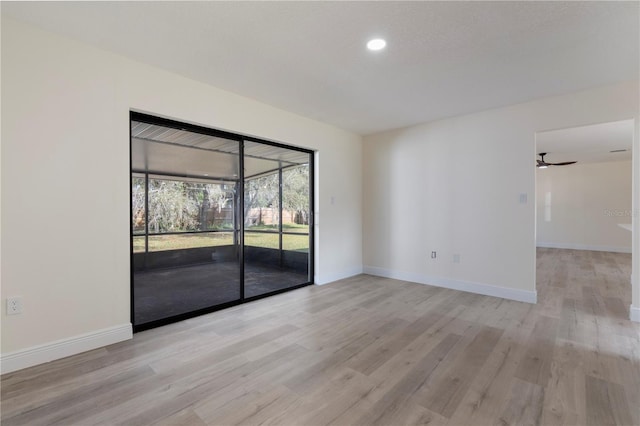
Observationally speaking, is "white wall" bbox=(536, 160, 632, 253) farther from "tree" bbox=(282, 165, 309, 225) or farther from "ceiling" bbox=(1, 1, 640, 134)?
"tree" bbox=(282, 165, 309, 225)

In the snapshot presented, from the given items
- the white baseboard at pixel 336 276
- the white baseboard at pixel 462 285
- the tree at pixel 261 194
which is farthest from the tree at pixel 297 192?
the white baseboard at pixel 462 285

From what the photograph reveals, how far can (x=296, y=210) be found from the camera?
15.6 ft

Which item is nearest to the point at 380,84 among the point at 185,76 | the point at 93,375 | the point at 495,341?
the point at 185,76

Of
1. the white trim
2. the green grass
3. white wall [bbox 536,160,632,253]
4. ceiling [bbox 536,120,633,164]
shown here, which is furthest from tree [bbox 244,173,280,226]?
white wall [bbox 536,160,632,253]

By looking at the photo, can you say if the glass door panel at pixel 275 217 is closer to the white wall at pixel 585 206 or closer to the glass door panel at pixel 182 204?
the glass door panel at pixel 182 204

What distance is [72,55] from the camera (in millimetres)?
2359

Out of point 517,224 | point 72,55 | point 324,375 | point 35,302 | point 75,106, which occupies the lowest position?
point 324,375

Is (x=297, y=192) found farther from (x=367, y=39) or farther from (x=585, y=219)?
(x=585, y=219)

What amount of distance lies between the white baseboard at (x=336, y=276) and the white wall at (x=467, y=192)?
0.24m

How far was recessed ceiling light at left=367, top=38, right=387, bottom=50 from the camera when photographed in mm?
2322

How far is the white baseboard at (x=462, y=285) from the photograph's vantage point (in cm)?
372

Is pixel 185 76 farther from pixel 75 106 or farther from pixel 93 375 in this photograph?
pixel 93 375

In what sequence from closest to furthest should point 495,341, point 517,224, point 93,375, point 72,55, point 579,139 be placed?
point 93,375, point 72,55, point 495,341, point 517,224, point 579,139

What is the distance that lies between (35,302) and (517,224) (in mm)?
5020
